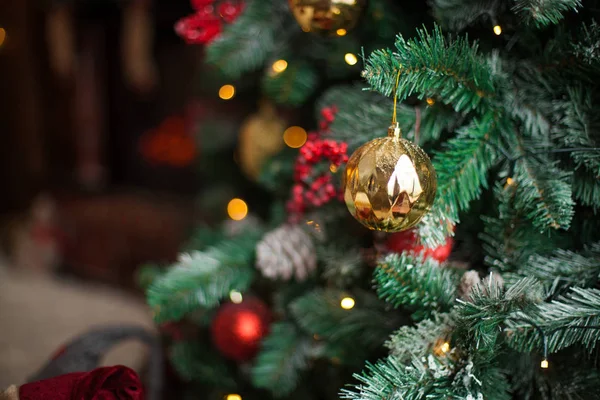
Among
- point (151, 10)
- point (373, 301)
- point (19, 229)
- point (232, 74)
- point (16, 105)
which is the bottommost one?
point (19, 229)

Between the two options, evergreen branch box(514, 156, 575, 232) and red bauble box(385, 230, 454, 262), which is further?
red bauble box(385, 230, 454, 262)

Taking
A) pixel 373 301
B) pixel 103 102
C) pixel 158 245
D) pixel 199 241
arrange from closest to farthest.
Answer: pixel 373 301
pixel 199 241
pixel 158 245
pixel 103 102

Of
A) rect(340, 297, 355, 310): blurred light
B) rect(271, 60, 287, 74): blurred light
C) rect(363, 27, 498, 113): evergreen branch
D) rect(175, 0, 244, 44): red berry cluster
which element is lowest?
rect(340, 297, 355, 310): blurred light

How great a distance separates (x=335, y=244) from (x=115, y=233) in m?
1.22

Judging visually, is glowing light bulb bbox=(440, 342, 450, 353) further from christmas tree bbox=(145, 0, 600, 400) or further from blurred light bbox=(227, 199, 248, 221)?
blurred light bbox=(227, 199, 248, 221)

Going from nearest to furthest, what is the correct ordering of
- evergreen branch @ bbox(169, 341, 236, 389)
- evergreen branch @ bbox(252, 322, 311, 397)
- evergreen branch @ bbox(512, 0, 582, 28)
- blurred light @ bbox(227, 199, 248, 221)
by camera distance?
evergreen branch @ bbox(512, 0, 582, 28) < evergreen branch @ bbox(252, 322, 311, 397) < evergreen branch @ bbox(169, 341, 236, 389) < blurred light @ bbox(227, 199, 248, 221)

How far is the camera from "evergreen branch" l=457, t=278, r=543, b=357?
0.46 m

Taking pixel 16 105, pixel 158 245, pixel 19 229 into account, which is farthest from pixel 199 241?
pixel 16 105

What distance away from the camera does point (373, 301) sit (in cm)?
62

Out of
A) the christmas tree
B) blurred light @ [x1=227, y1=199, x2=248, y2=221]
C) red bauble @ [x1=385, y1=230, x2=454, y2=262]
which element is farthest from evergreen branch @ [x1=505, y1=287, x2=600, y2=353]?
blurred light @ [x1=227, y1=199, x2=248, y2=221]

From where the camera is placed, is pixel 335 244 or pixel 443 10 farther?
pixel 335 244

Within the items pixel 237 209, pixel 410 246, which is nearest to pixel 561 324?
pixel 410 246

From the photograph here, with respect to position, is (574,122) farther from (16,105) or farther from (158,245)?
(16,105)

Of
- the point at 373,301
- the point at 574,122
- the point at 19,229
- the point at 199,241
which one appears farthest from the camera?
the point at 19,229
